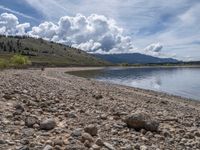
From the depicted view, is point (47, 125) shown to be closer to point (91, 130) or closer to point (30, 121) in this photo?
point (30, 121)

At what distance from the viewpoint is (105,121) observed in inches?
625

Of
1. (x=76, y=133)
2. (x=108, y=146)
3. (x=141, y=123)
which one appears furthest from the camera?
(x=141, y=123)

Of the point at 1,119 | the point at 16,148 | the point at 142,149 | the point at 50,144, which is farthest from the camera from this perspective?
the point at 1,119

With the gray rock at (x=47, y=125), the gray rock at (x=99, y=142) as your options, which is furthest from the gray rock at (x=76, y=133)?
the gray rock at (x=47, y=125)

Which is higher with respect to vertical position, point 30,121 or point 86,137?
point 30,121

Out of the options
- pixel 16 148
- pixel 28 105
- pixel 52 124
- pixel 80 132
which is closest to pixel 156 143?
pixel 80 132

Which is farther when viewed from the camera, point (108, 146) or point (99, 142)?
point (99, 142)

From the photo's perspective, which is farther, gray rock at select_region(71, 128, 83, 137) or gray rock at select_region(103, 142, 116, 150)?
gray rock at select_region(71, 128, 83, 137)

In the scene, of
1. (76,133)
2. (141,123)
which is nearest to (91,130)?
(76,133)

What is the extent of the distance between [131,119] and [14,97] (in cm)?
752

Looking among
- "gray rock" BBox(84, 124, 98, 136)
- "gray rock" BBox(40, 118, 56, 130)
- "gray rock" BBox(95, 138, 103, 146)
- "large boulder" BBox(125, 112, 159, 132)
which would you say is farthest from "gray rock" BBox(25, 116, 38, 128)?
"large boulder" BBox(125, 112, 159, 132)

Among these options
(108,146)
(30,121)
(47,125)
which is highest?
(30,121)

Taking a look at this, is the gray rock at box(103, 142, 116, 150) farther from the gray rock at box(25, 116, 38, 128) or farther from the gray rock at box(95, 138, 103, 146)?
the gray rock at box(25, 116, 38, 128)

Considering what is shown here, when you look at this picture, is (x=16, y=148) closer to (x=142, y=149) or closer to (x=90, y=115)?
(x=142, y=149)
